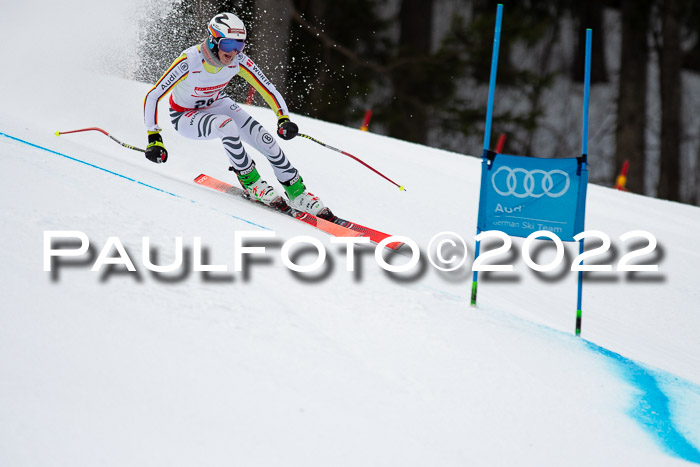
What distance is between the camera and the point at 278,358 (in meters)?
2.60

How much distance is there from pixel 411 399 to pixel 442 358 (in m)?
0.39

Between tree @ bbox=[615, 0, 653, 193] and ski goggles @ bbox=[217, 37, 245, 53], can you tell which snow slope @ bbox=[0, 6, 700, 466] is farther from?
tree @ bbox=[615, 0, 653, 193]

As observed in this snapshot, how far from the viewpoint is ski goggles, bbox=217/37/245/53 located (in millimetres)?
4892

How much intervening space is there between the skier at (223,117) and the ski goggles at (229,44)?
0.07 metres

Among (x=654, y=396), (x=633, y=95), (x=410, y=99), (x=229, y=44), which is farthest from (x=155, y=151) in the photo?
(x=633, y=95)

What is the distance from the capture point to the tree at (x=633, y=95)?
15391 mm

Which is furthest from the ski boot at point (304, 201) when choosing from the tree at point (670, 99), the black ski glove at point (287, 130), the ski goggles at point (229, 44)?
the tree at point (670, 99)

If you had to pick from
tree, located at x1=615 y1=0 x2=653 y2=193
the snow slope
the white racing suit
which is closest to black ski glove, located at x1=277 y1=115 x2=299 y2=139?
the white racing suit

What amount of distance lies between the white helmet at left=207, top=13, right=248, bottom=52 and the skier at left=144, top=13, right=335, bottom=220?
0.10 metres

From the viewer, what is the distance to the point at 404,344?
9.72 feet

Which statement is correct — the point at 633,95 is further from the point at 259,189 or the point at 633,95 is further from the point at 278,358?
the point at 278,358

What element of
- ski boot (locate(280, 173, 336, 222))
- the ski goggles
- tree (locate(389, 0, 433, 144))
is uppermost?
tree (locate(389, 0, 433, 144))

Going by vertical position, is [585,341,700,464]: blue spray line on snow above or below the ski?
below

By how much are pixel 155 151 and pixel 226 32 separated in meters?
1.00
